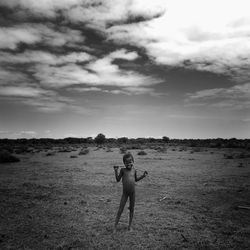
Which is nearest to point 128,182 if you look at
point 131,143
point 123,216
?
point 123,216

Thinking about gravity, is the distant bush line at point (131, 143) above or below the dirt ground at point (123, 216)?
above

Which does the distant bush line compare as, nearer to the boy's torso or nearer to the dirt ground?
the dirt ground

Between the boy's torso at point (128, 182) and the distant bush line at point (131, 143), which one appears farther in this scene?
the distant bush line at point (131, 143)

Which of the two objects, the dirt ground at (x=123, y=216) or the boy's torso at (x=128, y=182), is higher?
the boy's torso at (x=128, y=182)

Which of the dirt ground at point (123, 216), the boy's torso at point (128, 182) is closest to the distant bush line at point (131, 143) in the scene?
the dirt ground at point (123, 216)

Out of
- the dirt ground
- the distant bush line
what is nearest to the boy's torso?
the dirt ground

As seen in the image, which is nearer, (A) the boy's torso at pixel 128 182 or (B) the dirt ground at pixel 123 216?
(B) the dirt ground at pixel 123 216

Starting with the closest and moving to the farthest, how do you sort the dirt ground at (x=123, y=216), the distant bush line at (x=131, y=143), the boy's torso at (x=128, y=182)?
the dirt ground at (x=123, y=216)
the boy's torso at (x=128, y=182)
the distant bush line at (x=131, y=143)

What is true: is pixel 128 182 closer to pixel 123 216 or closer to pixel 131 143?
pixel 123 216

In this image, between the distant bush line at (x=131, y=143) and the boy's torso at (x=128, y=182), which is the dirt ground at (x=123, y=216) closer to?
the boy's torso at (x=128, y=182)

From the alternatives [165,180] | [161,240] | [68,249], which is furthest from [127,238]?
[165,180]

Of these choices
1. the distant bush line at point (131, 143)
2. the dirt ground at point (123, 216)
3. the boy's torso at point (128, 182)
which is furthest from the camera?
the distant bush line at point (131, 143)

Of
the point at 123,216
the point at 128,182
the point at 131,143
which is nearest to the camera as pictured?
the point at 128,182

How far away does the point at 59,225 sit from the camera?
668 centimetres
